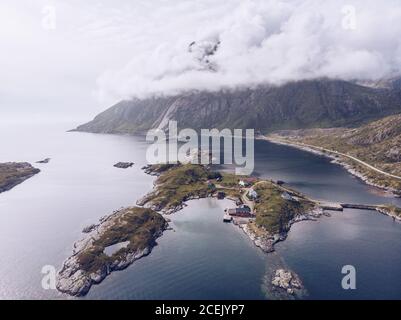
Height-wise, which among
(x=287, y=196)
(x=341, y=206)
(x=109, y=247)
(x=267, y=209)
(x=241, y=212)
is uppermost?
(x=287, y=196)

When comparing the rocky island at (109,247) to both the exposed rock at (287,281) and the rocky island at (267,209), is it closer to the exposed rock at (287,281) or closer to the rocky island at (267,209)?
the rocky island at (267,209)

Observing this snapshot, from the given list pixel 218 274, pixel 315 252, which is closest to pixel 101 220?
pixel 218 274

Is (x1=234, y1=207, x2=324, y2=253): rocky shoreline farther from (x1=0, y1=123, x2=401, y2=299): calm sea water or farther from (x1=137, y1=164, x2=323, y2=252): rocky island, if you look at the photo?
(x1=0, y1=123, x2=401, y2=299): calm sea water

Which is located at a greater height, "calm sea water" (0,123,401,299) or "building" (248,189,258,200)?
"building" (248,189,258,200)

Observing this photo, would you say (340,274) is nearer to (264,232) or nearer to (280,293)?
(280,293)

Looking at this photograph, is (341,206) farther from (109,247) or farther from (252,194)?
(109,247)

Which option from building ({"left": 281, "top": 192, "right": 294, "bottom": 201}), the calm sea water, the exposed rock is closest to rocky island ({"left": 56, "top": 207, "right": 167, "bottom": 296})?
the calm sea water

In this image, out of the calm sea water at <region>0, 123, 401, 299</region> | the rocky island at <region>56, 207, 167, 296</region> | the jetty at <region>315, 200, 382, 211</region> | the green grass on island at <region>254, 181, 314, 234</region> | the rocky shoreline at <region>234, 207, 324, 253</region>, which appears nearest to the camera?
the calm sea water at <region>0, 123, 401, 299</region>

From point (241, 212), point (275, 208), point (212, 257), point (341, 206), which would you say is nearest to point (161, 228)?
point (212, 257)
